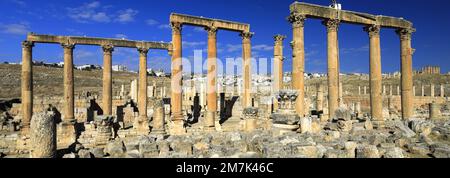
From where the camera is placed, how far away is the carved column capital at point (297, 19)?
17.2 meters

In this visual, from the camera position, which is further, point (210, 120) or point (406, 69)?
point (210, 120)

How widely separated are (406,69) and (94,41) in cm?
2136

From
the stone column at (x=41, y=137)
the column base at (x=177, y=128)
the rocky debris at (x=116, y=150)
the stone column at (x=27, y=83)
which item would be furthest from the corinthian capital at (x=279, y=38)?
the stone column at (x=41, y=137)

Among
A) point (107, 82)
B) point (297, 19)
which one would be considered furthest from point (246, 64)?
point (107, 82)

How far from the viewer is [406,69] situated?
21.1 m

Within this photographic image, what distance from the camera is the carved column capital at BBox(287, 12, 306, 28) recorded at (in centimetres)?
1725

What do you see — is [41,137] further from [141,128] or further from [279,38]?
[279,38]

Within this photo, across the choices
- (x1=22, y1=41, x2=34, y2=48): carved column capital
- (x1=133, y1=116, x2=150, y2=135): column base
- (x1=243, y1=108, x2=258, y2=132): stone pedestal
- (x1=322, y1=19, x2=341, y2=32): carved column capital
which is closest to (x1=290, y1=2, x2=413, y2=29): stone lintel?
(x1=322, y1=19, x2=341, y2=32): carved column capital

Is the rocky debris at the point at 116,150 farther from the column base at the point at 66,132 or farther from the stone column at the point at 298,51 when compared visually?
the stone column at the point at 298,51

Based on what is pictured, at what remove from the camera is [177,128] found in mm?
20516

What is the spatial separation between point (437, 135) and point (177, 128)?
13565 millimetres

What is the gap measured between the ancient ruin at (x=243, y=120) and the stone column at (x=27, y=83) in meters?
0.06

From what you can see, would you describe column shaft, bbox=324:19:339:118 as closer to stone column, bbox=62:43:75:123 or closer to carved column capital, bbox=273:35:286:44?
carved column capital, bbox=273:35:286:44
